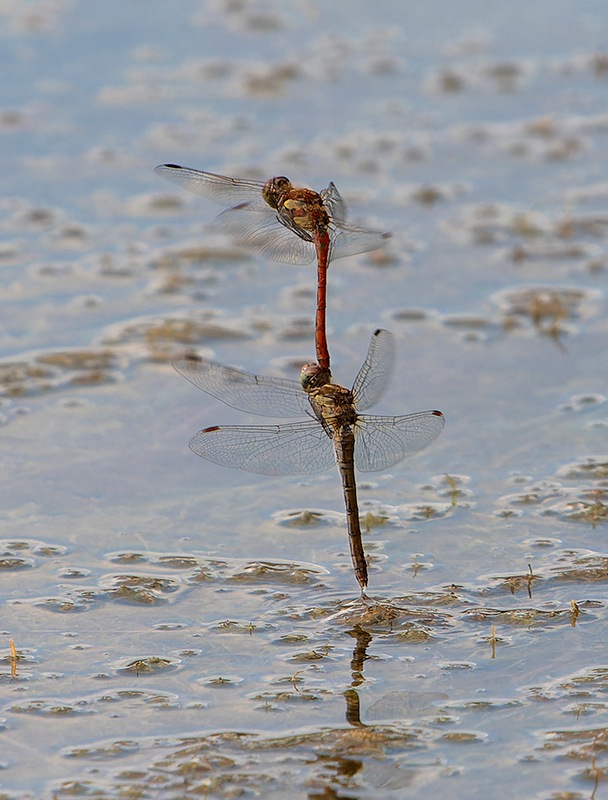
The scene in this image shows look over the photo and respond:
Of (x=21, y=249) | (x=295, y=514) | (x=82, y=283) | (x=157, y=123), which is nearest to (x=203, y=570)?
(x=295, y=514)

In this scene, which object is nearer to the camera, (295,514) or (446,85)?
(295,514)

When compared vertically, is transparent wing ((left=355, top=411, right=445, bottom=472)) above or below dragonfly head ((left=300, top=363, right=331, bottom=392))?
below

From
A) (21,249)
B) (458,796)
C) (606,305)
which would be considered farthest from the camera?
(21,249)

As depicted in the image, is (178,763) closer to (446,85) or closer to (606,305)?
(606,305)

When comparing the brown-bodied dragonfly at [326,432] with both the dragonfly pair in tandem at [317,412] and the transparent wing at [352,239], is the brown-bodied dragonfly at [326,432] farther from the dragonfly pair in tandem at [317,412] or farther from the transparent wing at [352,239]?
the transparent wing at [352,239]

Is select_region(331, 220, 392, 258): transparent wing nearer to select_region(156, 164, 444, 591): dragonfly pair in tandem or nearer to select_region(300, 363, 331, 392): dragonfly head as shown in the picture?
select_region(156, 164, 444, 591): dragonfly pair in tandem

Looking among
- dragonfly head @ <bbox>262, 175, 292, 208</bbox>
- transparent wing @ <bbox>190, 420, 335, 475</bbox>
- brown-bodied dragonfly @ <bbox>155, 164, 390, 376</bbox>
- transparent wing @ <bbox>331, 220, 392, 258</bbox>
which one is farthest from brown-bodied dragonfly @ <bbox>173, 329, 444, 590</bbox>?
dragonfly head @ <bbox>262, 175, 292, 208</bbox>

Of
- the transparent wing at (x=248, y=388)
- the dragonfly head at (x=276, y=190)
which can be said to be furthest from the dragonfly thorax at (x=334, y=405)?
the dragonfly head at (x=276, y=190)
